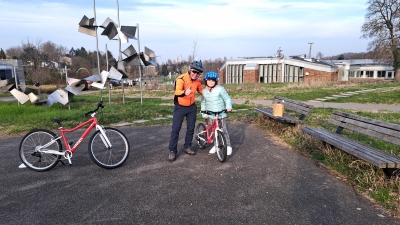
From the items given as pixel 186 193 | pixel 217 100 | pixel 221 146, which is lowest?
pixel 186 193

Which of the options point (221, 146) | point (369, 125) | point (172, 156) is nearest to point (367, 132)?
point (369, 125)

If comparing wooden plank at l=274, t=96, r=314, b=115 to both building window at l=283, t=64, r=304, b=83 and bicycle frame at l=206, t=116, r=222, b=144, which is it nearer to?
bicycle frame at l=206, t=116, r=222, b=144

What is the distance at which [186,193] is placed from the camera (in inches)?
153

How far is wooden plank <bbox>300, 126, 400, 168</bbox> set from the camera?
373 cm

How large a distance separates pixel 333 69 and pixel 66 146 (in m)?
44.7

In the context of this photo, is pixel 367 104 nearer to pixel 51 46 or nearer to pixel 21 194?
pixel 21 194

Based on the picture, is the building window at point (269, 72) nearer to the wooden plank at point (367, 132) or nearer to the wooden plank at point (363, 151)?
the wooden plank at point (367, 132)

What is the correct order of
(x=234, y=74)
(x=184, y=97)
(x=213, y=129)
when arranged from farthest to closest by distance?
1. (x=234, y=74)
2. (x=213, y=129)
3. (x=184, y=97)

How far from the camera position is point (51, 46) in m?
53.3

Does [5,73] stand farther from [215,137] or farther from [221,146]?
[221,146]

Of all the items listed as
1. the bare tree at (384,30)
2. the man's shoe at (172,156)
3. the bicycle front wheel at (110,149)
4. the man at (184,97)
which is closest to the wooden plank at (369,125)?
the man at (184,97)

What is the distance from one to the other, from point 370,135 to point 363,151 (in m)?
Result: 0.50

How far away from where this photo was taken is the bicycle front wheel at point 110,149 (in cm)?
469

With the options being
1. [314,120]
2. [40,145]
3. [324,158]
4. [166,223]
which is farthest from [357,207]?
[314,120]
